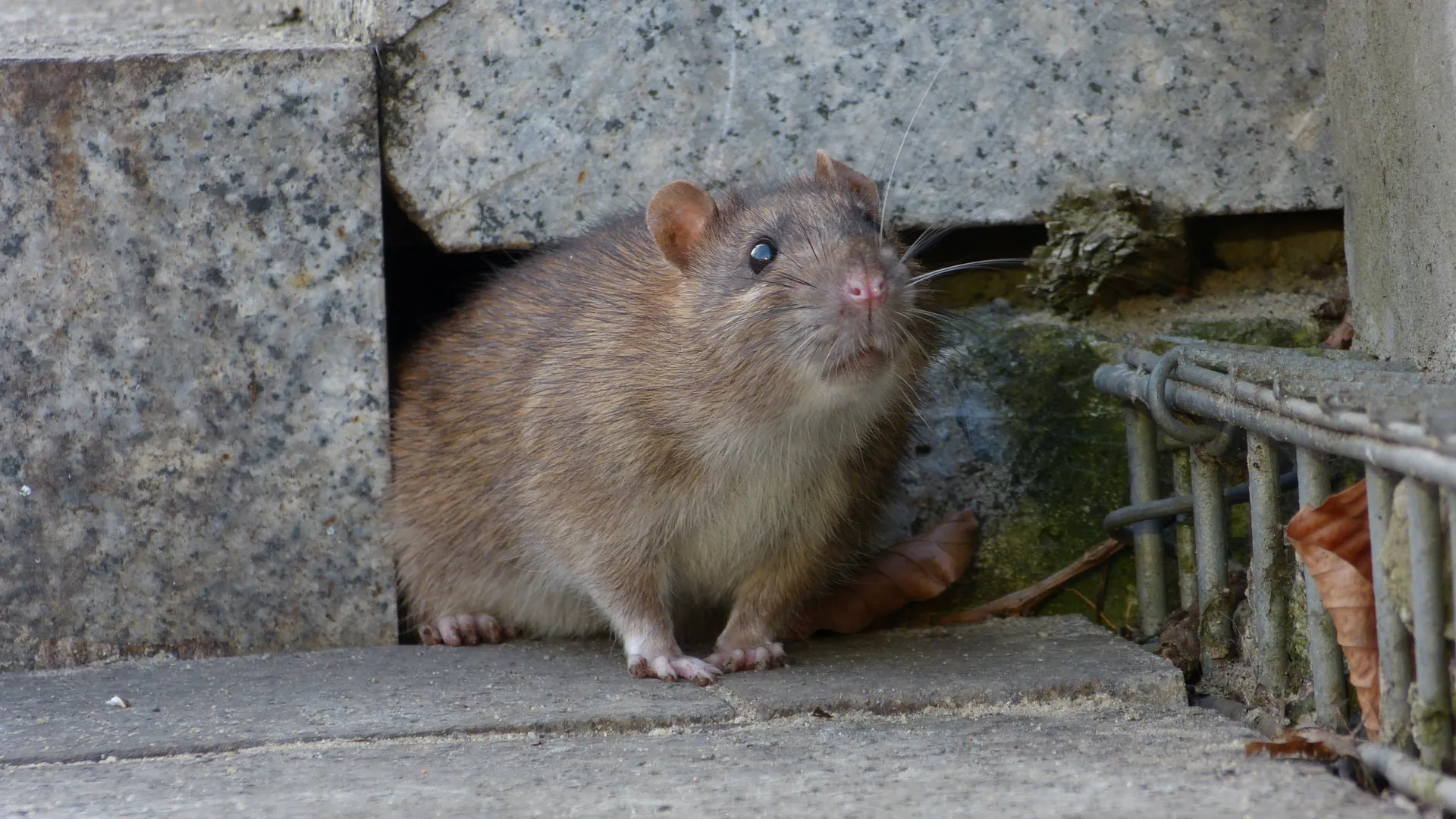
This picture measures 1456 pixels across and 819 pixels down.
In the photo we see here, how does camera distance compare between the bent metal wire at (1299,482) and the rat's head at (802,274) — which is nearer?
the bent metal wire at (1299,482)

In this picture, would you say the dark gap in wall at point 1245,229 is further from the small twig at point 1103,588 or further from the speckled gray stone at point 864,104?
the small twig at point 1103,588

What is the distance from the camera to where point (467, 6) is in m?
3.93

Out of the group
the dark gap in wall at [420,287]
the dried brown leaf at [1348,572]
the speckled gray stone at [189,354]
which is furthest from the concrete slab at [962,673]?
the dark gap in wall at [420,287]

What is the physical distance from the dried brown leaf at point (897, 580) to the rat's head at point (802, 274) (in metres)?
0.73

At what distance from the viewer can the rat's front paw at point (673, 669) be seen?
3467mm

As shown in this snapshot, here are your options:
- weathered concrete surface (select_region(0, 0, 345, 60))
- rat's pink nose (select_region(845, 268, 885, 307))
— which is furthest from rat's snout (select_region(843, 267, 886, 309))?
weathered concrete surface (select_region(0, 0, 345, 60))

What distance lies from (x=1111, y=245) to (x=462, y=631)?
6.74 ft

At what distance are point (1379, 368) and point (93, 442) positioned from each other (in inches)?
121

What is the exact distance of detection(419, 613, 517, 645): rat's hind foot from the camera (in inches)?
161

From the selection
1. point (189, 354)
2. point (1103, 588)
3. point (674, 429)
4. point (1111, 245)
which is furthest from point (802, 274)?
point (189, 354)

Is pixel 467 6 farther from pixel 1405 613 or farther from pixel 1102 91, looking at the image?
pixel 1405 613

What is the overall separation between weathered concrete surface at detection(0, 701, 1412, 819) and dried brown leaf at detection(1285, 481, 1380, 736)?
6.9 inches

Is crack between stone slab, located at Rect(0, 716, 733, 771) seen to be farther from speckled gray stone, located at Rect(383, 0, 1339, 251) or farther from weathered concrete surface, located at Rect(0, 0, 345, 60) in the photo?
weathered concrete surface, located at Rect(0, 0, 345, 60)

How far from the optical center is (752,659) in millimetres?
3564
